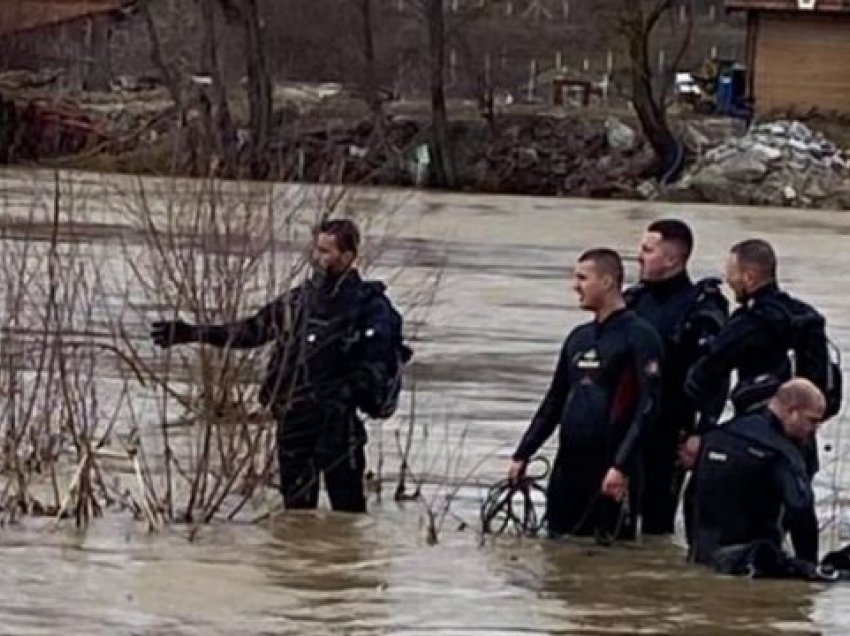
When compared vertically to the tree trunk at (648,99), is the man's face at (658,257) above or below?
below

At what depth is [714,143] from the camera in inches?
2438

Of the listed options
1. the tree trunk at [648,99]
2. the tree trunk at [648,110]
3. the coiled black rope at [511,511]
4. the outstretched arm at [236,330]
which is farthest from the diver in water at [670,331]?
the tree trunk at [648,110]

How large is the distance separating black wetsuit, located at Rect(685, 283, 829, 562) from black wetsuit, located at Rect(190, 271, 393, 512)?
1.56 metres

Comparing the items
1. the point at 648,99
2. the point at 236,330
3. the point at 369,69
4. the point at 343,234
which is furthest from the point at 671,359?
the point at 369,69

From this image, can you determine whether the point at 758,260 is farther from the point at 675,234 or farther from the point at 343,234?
the point at 343,234

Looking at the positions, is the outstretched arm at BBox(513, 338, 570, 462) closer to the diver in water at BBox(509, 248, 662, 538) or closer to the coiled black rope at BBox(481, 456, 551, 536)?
the diver in water at BBox(509, 248, 662, 538)

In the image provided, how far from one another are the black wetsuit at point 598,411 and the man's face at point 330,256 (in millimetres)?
1125

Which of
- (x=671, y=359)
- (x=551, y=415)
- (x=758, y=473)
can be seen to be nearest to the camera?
(x=758, y=473)

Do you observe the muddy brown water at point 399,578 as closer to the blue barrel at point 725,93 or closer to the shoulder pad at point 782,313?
the shoulder pad at point 782,313

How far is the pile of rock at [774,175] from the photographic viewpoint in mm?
56481

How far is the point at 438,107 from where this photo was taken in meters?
61.4

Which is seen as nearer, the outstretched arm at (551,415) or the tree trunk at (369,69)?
the outstretched arm at (551,415)

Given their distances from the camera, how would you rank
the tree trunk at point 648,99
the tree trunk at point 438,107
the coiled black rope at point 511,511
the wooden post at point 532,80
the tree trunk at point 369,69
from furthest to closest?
1. the wooden post at point 532,80
2. the tree trunk at point 369,69
3. the tree trunk at point 438,107
4. the tree trunk at point 648,99
5. the coiled black rope at point 511,511

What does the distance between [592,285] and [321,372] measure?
1437mm
